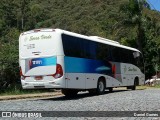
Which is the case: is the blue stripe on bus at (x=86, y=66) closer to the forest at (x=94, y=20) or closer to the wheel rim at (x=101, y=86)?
the wheel rim at (x=101, y=86)

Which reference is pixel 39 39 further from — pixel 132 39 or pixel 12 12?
pixel 12 12

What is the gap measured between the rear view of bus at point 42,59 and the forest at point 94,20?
379 inches

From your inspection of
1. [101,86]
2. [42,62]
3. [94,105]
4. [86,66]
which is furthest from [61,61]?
[101,86]

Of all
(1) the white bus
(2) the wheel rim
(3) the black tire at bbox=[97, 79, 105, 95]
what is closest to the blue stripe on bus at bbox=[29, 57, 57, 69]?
(1) the white bus

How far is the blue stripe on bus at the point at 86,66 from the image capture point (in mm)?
18250

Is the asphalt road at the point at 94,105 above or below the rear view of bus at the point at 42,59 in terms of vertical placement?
below

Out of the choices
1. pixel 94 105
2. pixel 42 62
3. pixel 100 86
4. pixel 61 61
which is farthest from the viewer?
pixel 100 86

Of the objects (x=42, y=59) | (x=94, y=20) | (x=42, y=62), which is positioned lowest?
(x=42, y=62)

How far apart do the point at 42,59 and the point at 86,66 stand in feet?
8.94

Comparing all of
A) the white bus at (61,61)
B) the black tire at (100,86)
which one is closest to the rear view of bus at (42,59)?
the white bus at (61,61)

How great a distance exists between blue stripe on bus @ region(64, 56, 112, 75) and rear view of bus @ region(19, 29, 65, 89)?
0.55 metres

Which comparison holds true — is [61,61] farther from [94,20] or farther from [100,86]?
[94,20]

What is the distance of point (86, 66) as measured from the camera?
19781 millimetres

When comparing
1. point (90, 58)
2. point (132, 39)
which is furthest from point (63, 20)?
point (90, 58)
